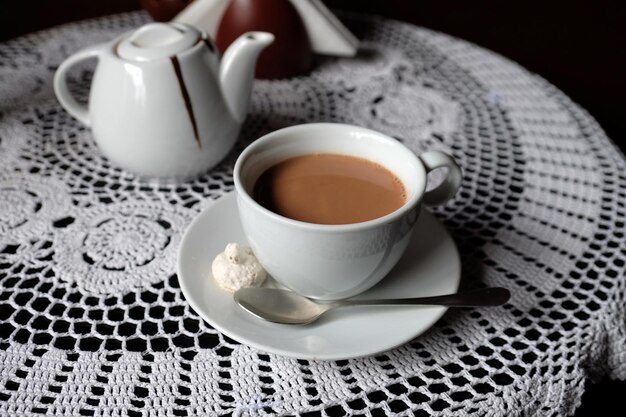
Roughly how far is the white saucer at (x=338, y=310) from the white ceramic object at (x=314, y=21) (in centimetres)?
38

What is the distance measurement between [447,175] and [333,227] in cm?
16

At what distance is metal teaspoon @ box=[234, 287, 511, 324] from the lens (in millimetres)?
511

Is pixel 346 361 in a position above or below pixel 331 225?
below

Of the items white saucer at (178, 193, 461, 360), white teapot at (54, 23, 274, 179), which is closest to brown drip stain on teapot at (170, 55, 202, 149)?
white teapot at (54, 23, 274, 179)

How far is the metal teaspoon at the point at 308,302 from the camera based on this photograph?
51 centimetres

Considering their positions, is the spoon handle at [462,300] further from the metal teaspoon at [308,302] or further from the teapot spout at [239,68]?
the teapot spout at [239,68]

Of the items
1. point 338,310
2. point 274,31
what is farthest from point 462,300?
point 274,31

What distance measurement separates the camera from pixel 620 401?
0.86m

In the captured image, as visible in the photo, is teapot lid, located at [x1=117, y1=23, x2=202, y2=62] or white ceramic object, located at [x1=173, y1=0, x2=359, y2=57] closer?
teapot lid, located at [x1=117, y1=23, x2=202, y2=62]

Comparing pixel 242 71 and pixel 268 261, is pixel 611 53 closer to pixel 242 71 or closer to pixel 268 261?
pixel 242 71

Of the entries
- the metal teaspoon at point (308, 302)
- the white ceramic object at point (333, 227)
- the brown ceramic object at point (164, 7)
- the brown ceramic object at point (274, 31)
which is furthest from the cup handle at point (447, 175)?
the brown ceramic object at point (164, 7)

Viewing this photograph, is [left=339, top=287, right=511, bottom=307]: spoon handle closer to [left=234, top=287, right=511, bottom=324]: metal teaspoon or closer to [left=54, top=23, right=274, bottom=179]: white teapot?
[left=234, top=287, right=511, bottom=324]: metal teaspoon

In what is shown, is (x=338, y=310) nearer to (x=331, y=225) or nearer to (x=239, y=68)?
(x=331, y=225)

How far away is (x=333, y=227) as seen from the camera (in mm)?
471
